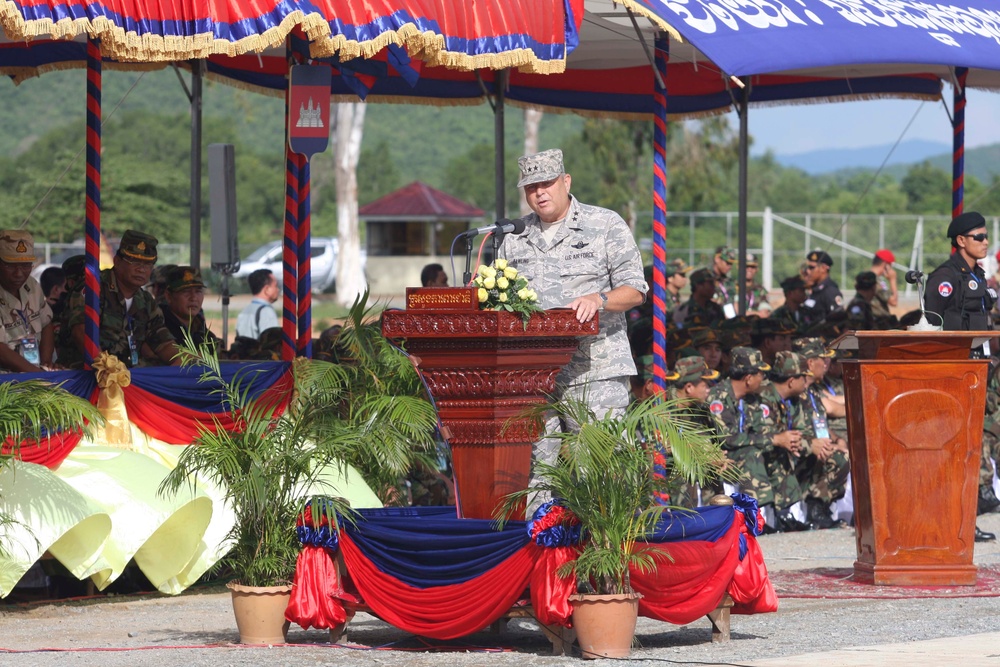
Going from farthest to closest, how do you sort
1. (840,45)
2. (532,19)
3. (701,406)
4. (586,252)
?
(701,406) < (840,45) < (532,19) < (586,252)

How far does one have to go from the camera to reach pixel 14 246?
902 centimetres

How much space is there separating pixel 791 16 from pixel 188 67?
4.90 meters

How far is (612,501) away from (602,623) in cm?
45

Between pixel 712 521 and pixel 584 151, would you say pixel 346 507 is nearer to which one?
pixel 712 521

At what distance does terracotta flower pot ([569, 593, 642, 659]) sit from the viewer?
5.98 meters

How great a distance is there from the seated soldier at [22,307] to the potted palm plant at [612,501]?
12.9 feet

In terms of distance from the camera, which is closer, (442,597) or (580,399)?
(442,597)

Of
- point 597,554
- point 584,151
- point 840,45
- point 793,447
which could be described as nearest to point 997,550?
point 793,447

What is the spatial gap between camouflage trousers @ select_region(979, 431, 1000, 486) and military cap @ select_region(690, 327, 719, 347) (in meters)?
2.30

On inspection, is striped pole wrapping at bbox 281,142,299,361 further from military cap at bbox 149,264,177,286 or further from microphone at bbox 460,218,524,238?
microphone at bbox 460,218,524,238

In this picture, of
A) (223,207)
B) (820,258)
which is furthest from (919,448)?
(820,258)

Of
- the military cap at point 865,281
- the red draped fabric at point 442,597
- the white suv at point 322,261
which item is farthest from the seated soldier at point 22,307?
the white suv at point 322,261

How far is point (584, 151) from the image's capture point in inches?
3253

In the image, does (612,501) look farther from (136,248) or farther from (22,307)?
(22,307)
